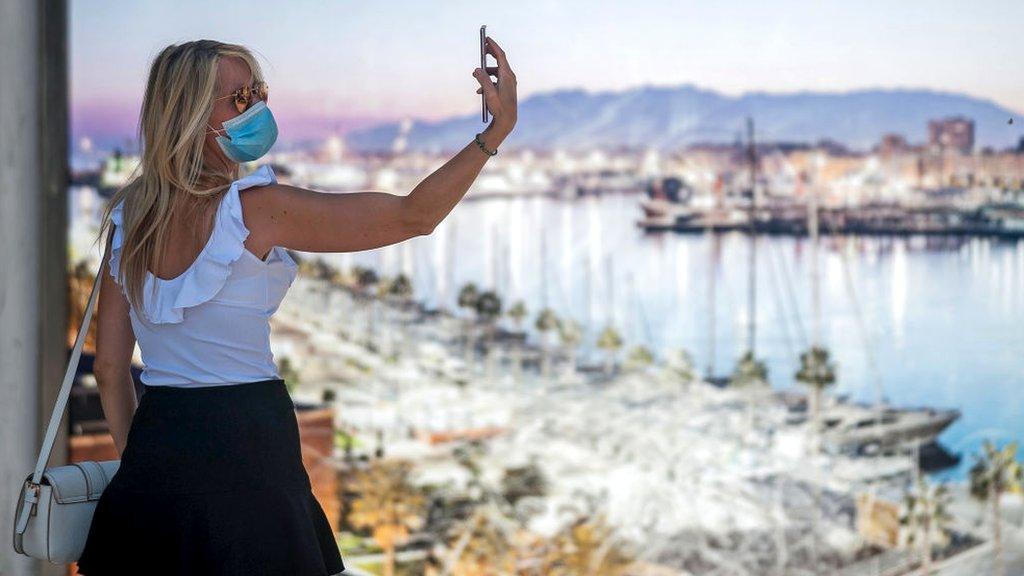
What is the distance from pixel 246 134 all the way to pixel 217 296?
7.3 inches

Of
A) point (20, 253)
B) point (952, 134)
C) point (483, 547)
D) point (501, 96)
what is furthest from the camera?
point (483, 547)

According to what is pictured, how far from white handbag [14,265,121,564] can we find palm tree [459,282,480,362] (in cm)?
230

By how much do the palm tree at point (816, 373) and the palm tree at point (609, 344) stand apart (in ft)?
1.68

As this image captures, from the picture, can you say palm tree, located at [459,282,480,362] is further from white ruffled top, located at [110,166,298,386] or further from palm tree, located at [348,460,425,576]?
white ruffled top, located at [110,166,298,386]

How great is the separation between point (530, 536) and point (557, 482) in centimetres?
18

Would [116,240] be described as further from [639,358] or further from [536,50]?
[536,50]

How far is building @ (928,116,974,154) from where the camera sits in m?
3.57

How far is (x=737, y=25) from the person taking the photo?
3.77m

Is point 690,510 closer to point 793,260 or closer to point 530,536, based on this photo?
point 530,536

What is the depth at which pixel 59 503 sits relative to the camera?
5.40ft

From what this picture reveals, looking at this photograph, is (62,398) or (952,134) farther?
(952,134)

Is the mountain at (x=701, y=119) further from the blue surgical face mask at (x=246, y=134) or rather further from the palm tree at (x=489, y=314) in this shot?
the blue surgical face mask at (x=246, y=134)

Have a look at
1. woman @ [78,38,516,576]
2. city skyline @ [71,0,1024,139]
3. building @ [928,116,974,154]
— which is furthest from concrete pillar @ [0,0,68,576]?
building @ [928,116,974,154]

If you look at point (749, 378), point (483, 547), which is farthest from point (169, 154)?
point (483, 547)
